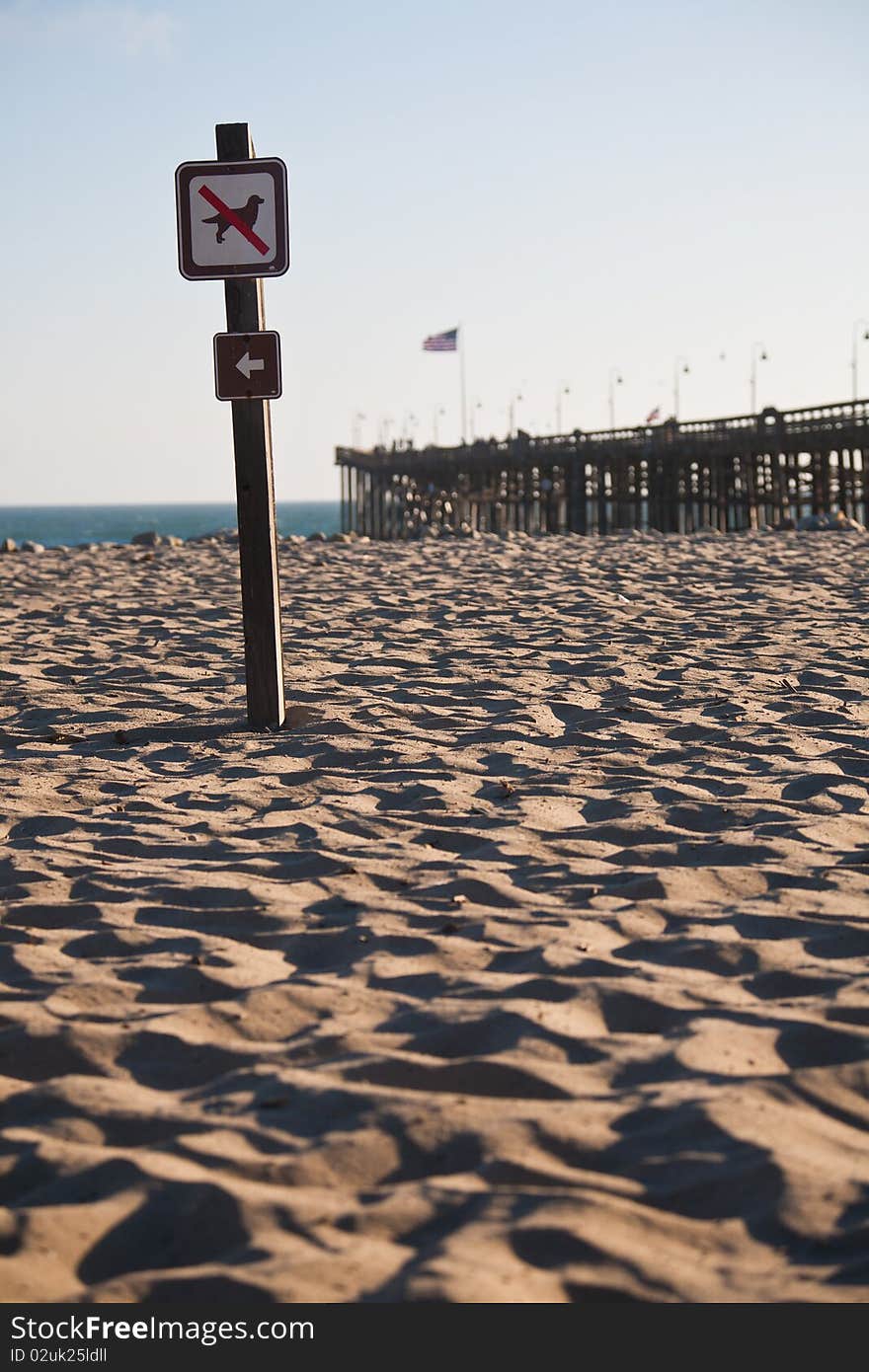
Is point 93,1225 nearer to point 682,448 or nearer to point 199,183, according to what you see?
point 199,183

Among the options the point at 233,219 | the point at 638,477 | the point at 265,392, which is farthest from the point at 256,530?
the point at 638,477

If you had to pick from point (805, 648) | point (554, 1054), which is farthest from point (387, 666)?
point (554, 1054)

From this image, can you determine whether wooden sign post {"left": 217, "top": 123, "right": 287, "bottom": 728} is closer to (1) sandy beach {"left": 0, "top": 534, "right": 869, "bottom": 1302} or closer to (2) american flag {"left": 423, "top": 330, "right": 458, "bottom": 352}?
(1) sandy beach {"left": 0, "top": 534, "right": 869, "bottom": 1302}

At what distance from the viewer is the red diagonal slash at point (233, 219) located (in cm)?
591

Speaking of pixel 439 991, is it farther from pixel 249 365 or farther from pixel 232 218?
pixel 232 218

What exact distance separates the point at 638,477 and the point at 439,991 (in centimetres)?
3770

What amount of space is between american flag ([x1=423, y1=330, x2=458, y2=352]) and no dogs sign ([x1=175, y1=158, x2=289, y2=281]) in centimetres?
3900

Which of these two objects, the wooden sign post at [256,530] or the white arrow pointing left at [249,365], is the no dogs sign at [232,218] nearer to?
the wooden sign post at [256,530]

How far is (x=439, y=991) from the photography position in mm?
3385

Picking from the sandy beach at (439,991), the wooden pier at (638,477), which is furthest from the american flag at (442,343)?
the sandy beach at (439,991)

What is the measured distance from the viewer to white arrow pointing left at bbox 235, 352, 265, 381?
6.09 meters

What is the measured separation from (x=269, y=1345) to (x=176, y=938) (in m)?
1.68

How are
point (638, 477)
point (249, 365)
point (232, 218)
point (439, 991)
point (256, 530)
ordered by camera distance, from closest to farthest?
1. point (439, 991)
2. point (232, 218)
3. point (249, 365)
4. point (256, 530)
5. point (638, 477)

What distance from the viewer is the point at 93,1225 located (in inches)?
96.3
